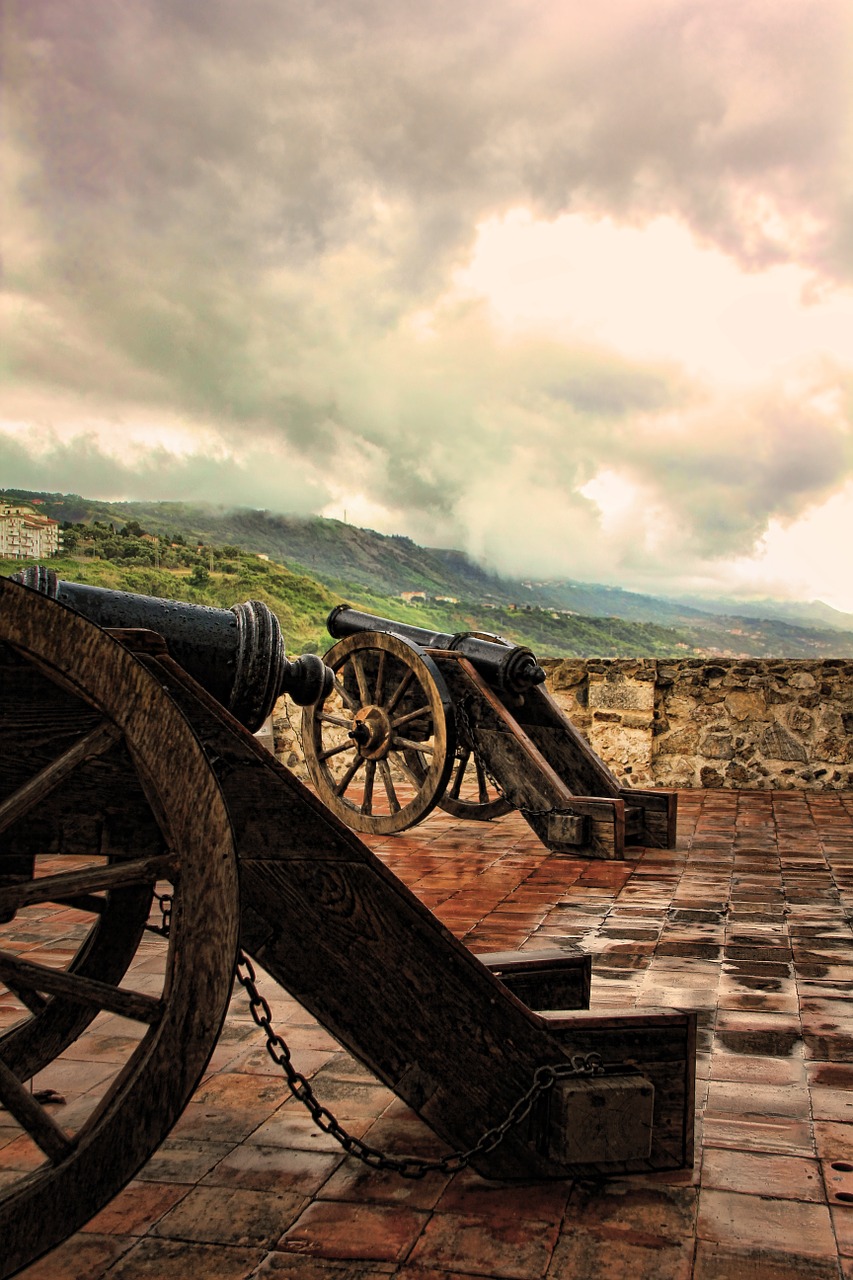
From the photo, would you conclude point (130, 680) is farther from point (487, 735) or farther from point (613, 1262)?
point (487, 735)

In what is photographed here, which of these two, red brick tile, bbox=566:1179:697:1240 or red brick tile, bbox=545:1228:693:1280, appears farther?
red brick tile, bbox=566:1179:697:1240

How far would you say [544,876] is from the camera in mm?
5781

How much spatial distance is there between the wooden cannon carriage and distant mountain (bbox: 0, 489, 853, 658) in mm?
14556

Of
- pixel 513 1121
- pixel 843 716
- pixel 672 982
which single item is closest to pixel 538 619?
pixel 843 716

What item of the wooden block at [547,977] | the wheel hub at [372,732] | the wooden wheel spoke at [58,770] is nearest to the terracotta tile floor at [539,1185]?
the wooden block at [547,977]

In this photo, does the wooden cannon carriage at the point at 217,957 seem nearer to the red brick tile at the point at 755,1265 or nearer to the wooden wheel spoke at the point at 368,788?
the red brick tile at the point at 755,1265

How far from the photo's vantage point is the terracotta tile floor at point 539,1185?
1.89m

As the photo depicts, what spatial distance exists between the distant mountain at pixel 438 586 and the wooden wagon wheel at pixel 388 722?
9606mm

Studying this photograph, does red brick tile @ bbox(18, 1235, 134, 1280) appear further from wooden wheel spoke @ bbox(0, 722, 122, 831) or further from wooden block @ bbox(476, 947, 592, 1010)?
wooden block @ bbox(476, 947, 592, 1010)

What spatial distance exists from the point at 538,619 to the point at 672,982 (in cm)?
2111

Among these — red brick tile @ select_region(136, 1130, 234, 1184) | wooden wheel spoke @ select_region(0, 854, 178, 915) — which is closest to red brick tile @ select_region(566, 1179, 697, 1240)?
red brick tile @ select_region(136, 1130, 234, 1184)

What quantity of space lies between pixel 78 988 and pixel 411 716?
507 centimetres

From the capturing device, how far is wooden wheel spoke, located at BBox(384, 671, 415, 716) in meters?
6.91

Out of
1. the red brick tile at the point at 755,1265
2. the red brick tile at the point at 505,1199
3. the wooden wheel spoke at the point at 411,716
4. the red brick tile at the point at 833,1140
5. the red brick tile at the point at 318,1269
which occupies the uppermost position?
the wooden wheel spoke at the point at 411,716
